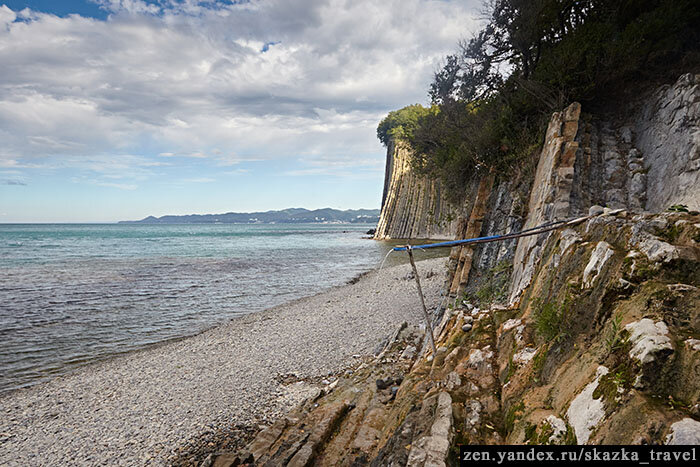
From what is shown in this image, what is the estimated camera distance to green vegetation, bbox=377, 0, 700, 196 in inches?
347

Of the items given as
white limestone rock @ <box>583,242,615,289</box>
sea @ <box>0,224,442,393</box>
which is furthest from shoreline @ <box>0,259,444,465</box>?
white limestone rock @ <box>583,242,615,289</box>

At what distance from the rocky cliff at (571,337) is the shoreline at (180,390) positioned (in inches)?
64.6

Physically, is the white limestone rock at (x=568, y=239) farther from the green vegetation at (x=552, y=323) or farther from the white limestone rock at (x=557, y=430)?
the white limestone rock at (x=557, y=430)

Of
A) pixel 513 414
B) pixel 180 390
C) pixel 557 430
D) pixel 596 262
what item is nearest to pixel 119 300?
pixel 180 390

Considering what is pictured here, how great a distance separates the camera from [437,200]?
54469 millimetres

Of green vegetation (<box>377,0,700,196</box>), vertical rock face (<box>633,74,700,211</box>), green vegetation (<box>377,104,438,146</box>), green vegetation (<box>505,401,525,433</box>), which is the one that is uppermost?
green vegetation (<box>377,104,438,146</box>)

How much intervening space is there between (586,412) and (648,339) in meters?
0.75

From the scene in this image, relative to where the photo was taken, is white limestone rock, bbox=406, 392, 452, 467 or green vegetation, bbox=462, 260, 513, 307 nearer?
white limestone rock, bbox=406, 392, 452, 467

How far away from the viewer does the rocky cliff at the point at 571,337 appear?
103 inches

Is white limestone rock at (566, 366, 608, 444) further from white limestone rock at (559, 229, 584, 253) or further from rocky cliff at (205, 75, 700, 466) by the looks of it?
white limestone rock at (559, 229, 584, 253)

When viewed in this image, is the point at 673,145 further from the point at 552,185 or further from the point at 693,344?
the point at 693,344

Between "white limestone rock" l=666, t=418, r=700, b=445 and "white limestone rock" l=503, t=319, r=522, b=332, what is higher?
"white limestone rock" l=666, t=418, r=700, b=445

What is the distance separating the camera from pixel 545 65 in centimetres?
1024

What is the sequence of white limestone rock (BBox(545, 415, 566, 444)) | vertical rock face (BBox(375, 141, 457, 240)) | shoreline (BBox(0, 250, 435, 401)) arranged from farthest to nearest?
vertical rock face (BBox(375, 141, 457, 240)) → shoreline (BBox(0, 250, 435, 401)) → white limestone rock (BBox(545, 415, 566, 444))
